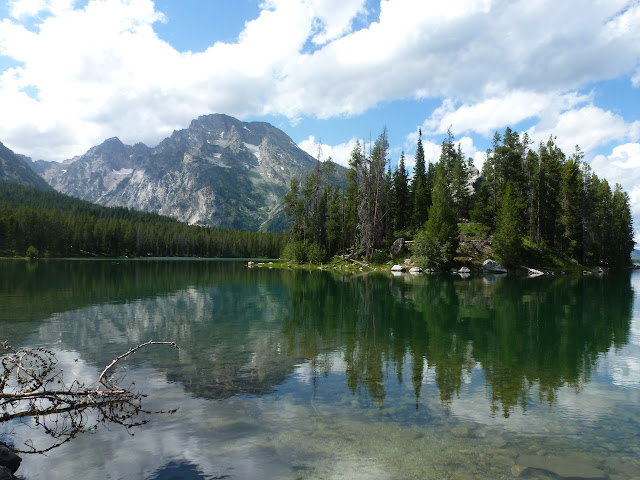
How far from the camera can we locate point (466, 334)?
21188mm

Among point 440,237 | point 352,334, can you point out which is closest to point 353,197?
point 440,237

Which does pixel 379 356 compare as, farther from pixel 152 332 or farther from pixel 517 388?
pixel 152 332

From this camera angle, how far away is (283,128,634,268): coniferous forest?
77.1m

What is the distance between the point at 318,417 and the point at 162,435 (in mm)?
4081

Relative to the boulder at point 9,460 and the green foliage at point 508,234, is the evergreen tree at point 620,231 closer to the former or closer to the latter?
the green foliage at point 508,234

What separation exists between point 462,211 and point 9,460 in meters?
104

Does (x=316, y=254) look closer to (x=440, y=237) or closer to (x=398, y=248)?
(x=398, y=248)

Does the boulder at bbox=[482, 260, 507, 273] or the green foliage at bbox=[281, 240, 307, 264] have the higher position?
the green foliage at bbox=[281, 240, 307, 264]

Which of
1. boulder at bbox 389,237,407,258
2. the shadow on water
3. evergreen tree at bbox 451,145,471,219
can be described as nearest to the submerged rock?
the shadow on water

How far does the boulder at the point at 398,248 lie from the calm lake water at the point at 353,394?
2201 inches

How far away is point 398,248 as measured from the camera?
3287 inches

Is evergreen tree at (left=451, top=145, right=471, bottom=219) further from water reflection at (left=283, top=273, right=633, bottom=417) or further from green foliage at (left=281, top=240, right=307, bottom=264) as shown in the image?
water reflection at (left=283, top=273, right=633, bottom=417)

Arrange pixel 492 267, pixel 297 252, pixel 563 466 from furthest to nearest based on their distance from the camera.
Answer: pixel 297 252 < pixel 492 267 < pixel 563 466

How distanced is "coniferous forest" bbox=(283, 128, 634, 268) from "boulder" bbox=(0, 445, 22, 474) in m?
71.8
